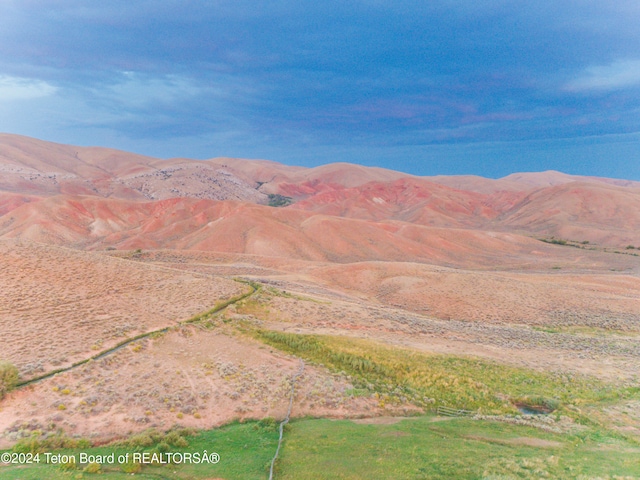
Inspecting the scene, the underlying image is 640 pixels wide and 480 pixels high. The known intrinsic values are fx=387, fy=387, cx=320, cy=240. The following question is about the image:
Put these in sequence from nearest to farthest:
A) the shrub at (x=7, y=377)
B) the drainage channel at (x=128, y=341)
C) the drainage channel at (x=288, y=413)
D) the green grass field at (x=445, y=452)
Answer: the green grass field at (x=445, y=452), the drainage channel at (x=288, y=413), the shrub at (x=7, y=377), the drainage channel at (x=128, y=341)

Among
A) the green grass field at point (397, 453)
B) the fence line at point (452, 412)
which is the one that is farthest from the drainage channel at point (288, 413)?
the fence line at point (452, 412)

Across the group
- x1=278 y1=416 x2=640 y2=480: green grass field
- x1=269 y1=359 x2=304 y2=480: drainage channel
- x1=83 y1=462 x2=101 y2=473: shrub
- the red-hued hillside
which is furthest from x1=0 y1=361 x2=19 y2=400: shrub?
the red-hued hillside

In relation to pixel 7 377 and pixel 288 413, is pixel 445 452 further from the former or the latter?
pixel 7 377

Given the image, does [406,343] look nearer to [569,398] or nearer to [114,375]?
[569,398]

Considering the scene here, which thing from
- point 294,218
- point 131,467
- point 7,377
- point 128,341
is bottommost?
point 131,467

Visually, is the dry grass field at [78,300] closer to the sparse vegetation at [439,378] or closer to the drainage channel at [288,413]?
the sparse vegetation at [439,378]

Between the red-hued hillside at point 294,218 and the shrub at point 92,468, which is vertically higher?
the red-hued hillside at point 294,218

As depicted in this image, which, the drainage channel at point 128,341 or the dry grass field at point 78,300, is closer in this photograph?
the drainage channel at point 128,341

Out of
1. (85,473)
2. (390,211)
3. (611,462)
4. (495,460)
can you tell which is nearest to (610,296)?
(611,462)

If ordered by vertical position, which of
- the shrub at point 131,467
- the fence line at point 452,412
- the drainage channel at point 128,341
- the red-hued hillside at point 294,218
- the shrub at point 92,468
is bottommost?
the fence line at point 452,412

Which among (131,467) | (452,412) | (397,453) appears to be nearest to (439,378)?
(452,412)
